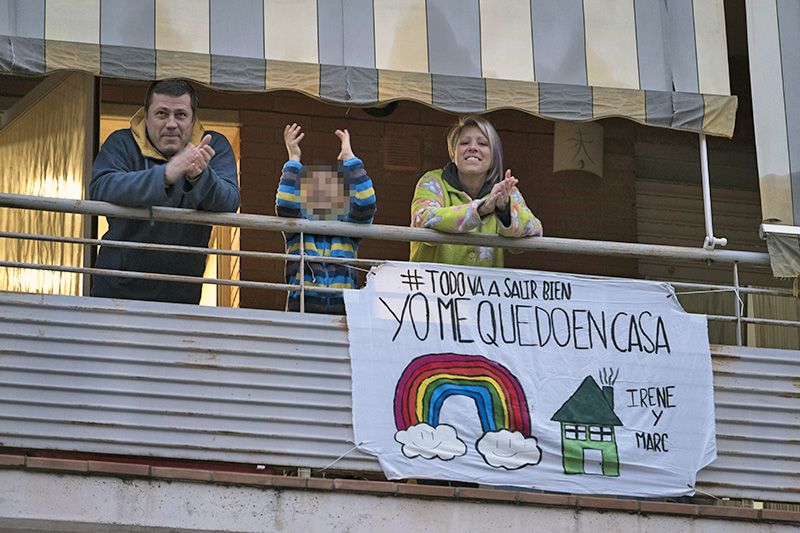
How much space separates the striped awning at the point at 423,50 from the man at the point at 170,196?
0.23 m

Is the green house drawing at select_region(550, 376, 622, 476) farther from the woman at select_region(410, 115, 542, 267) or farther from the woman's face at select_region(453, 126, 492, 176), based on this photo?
the woman's face at select_region(453, 126, 492, 176)

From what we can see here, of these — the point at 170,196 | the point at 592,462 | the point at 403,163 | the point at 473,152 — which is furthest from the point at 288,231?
the point at 403,163

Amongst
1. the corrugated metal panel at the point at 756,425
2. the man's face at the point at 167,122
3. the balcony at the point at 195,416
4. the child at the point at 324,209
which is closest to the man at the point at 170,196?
the man's face at the point at 167,122

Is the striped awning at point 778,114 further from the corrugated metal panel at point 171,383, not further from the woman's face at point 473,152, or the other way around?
the corrugated metal panel at point 171,383

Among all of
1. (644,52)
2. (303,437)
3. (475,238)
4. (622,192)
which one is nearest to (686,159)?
(622,192)

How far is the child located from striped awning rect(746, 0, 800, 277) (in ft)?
7.79

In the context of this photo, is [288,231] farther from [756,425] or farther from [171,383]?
[756,425]

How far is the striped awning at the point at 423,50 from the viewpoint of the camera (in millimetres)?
10125

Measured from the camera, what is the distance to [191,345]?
31.7 ft

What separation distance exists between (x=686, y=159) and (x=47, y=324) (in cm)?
666

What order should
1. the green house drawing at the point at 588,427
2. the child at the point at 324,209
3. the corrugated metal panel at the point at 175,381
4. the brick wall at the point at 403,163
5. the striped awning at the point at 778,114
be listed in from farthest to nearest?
the brick wall at the point at 403,163
the striped awning at the point at 778,114
the child at the point at 324,209
the green house drawing at the point at 588,427
the corrugated metal panel at the point at 175,381

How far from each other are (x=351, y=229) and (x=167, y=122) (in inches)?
44.9

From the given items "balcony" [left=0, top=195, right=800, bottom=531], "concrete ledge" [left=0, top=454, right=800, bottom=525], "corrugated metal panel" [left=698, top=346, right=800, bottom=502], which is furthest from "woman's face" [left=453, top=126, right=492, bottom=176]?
"concrete ledge" [left=0, top=454, right=800, bottom=525]

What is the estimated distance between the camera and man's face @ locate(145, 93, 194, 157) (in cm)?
1004
